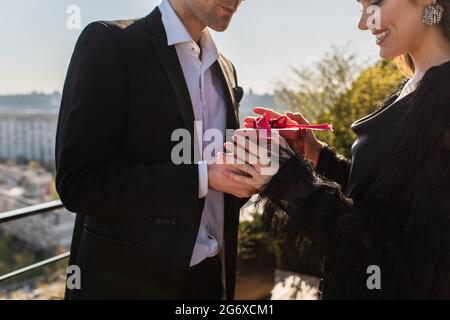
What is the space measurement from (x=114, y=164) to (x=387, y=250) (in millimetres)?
894

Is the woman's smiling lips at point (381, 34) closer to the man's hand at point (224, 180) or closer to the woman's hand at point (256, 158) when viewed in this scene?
the woman's hand at point (256, 158)

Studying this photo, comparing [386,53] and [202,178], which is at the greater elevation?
[386,53]

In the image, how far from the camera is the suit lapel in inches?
61.7

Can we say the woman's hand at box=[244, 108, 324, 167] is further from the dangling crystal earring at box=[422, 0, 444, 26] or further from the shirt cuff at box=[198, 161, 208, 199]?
the dangling crystal earring at box=[422, 0, 444, 26]

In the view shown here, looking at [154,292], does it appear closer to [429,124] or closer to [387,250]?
[387,250]

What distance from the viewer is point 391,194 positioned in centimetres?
131

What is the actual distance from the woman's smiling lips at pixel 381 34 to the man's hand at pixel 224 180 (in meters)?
0.68

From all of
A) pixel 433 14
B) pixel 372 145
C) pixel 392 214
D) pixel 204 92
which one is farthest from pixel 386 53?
pixel 204 92

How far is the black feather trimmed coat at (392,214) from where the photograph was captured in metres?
1.24

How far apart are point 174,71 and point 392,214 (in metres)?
0.88

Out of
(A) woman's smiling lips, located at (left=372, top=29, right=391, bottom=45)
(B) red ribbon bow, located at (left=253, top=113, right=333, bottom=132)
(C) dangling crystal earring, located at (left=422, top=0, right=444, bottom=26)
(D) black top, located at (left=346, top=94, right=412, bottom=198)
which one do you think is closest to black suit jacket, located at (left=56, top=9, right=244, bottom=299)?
(B) red ribbon bow, located at (left=253, top=113, right=333, bottom=132)

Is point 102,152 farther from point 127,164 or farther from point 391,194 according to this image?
point 391,194

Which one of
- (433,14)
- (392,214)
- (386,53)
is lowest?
(392,214)
